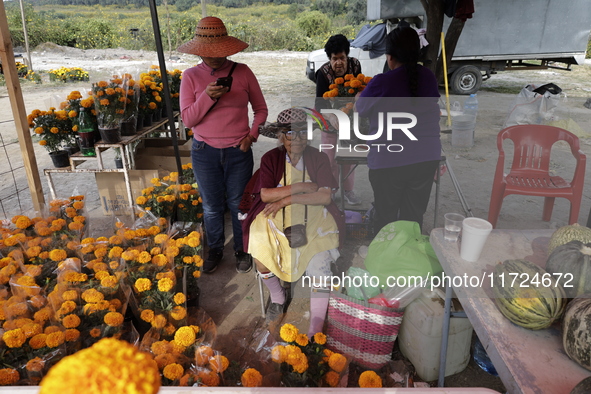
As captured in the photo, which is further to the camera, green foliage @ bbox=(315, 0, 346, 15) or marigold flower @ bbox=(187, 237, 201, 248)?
green foliage @ bbox=(315, 0, 346, 15)

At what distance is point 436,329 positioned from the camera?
2.01m

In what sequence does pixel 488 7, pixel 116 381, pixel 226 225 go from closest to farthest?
pixel 116 381
pixel 226 225
pixel 488 7

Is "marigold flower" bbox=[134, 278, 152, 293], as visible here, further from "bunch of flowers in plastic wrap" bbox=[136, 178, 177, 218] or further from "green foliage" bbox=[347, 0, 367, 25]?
"green foliage" bbox=[347, 0, 367, 25]

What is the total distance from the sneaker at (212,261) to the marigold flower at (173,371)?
5.62ft

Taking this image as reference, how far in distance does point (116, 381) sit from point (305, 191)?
206 cm

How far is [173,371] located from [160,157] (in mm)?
3073

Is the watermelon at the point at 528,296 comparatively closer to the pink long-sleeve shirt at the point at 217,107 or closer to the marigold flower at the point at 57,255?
the pink long-sleeve shirt at the point at 217,107

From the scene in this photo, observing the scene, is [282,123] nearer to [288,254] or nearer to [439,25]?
[288,254]

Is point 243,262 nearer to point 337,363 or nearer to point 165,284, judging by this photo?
point 165,284

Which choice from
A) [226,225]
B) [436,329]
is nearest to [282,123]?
[436,329]

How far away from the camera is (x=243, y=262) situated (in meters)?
3.22

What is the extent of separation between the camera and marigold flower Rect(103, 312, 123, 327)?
68.2 inches

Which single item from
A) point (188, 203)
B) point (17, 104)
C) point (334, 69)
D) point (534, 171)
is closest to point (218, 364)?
point (188, 203)

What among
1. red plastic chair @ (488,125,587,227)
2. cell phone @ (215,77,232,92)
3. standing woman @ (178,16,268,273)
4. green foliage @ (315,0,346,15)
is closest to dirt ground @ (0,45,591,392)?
red plastic chair @ (488,125,587,227)
